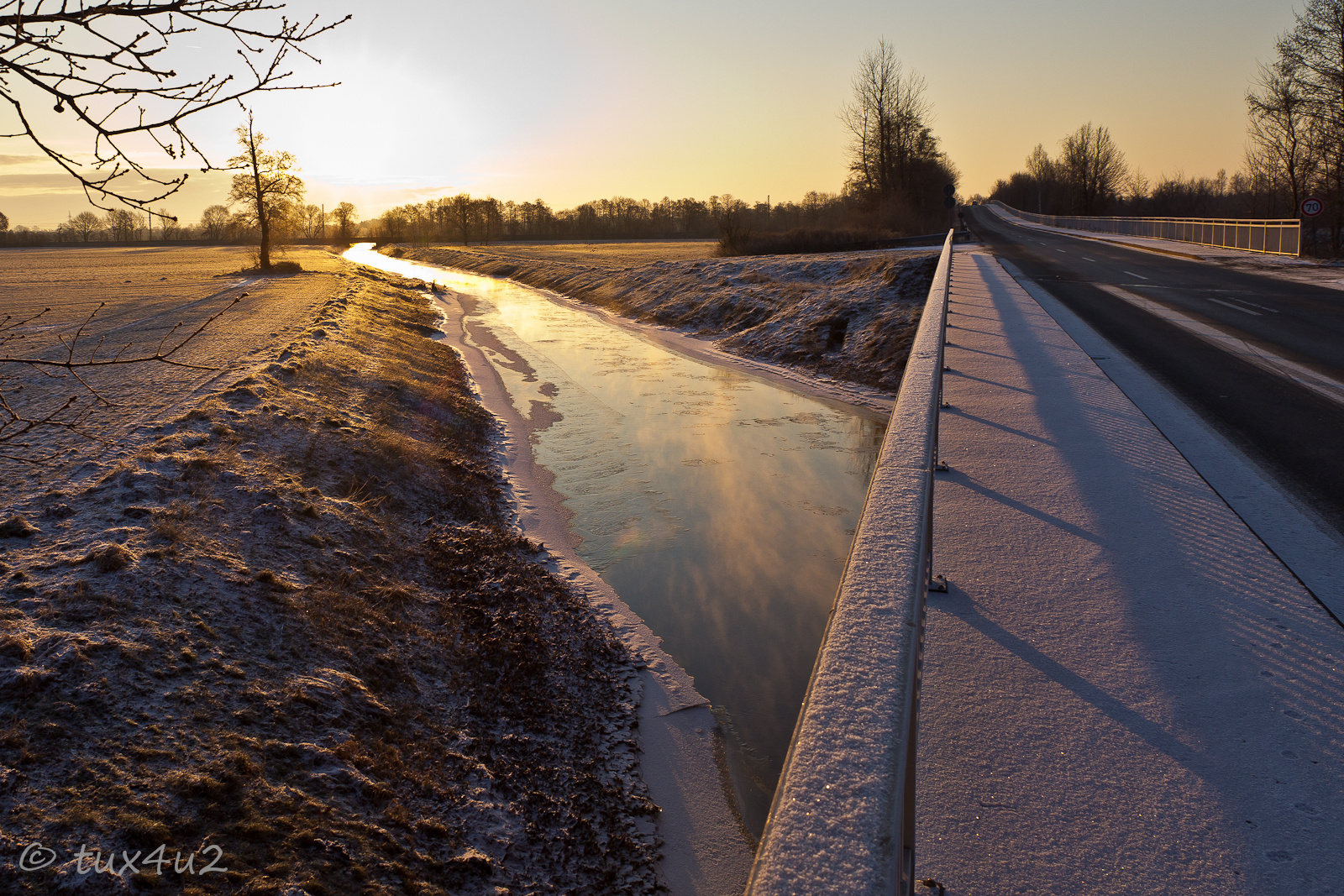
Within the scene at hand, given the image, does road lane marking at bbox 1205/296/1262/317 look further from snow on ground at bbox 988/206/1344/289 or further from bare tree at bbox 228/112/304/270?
bare tree at bbox 228/112/304/270

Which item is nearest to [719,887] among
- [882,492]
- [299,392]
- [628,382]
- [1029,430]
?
[882,492]

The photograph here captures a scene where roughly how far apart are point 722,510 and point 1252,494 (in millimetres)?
4333

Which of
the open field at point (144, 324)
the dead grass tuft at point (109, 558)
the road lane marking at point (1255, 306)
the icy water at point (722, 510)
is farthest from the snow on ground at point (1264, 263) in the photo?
the open field at point (144, 324)

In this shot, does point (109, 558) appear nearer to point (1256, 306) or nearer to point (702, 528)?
point (702, 528)

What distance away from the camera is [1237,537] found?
4.14m

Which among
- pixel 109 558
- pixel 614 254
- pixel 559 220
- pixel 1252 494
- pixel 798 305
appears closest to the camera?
pixel 109 558

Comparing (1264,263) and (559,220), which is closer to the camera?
(1264,263)

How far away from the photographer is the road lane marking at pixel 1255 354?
7949 mm

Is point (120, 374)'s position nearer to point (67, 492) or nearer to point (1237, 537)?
point (67, 492)

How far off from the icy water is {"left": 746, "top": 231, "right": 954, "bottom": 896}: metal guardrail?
2201mm

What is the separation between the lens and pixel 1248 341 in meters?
10.8

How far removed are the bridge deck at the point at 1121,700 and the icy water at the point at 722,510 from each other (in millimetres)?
1491

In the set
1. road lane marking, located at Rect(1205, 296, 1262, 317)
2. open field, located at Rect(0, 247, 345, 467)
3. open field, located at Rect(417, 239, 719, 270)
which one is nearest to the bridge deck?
open field, located at Rect(0, 247, 345, 467)

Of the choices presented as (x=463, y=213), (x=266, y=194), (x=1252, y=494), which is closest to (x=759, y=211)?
(x=463, y=213)
